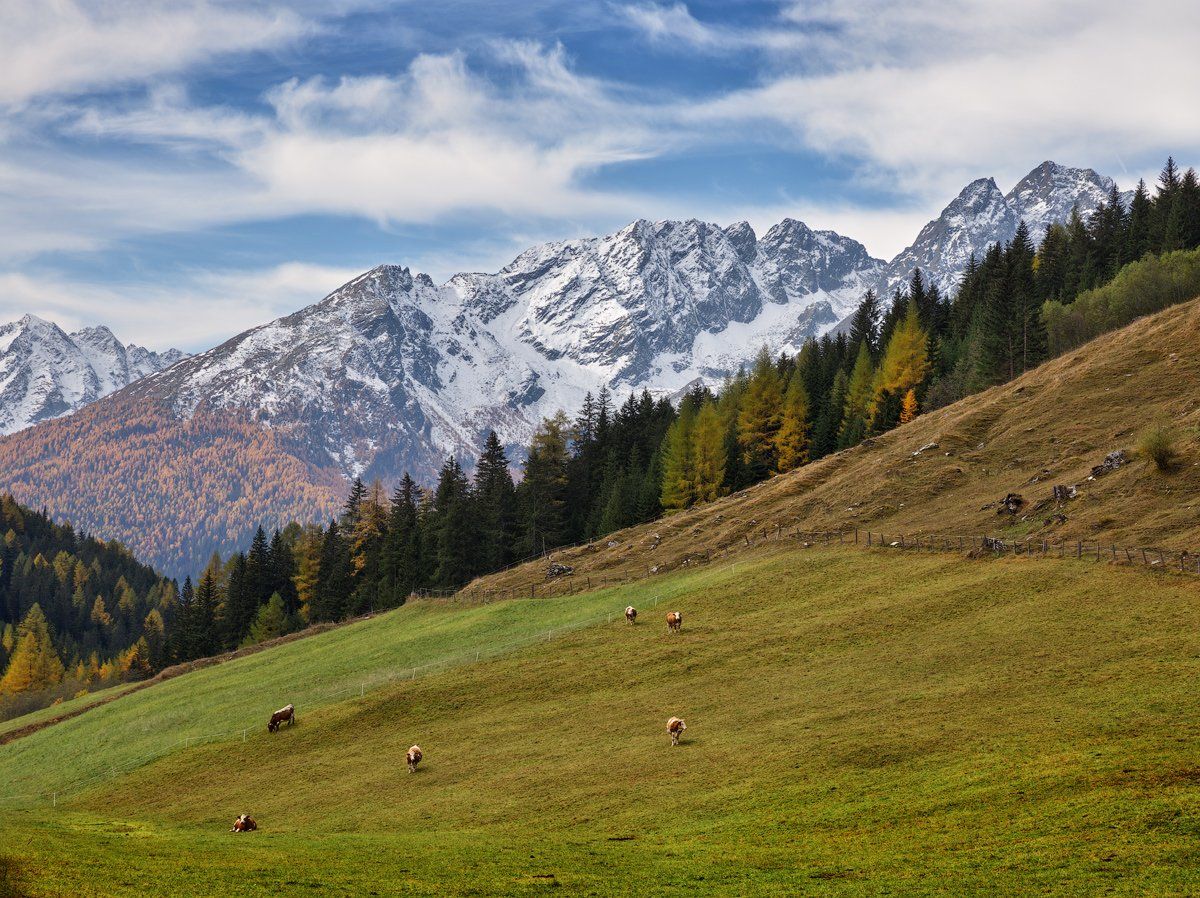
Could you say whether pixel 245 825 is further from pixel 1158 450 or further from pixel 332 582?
pixel 332 582

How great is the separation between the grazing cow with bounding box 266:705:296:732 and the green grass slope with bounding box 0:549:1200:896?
742 millimetres

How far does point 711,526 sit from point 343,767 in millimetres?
49792

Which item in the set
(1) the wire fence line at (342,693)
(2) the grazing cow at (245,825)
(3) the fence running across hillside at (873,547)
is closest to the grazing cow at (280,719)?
(1) the wire fence line at (342,693)

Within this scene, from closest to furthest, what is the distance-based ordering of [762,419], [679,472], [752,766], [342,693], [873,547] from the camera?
[752,766], [342,693], [873,547], [679,472], [762,419]

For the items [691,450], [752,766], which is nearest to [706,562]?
[691,450]

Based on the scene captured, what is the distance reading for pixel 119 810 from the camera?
1780 inches

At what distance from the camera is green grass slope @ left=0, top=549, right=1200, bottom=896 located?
2530 centimetres

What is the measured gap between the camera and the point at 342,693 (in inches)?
2410

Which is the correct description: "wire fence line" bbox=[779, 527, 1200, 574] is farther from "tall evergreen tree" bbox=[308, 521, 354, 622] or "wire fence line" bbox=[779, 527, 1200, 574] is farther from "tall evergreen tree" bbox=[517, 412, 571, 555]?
"tall evergreen tree" bbox=[308, 521, 354, 622]

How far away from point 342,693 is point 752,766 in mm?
33050

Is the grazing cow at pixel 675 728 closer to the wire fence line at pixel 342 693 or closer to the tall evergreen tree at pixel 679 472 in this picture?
Result: the wire fence line at pixel 342 693

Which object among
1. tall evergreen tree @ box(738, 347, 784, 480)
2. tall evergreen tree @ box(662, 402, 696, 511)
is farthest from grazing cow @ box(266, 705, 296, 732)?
tall evergreen tree @ box(738, 347, 784, 480)

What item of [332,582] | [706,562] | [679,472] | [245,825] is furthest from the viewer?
[332,582]

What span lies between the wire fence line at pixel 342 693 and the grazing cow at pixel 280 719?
1417 mm
